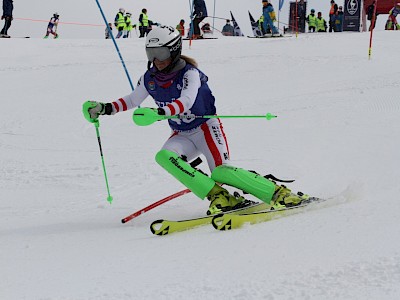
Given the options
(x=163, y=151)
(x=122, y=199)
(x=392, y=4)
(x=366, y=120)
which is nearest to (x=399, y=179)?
(x=163, y=151)

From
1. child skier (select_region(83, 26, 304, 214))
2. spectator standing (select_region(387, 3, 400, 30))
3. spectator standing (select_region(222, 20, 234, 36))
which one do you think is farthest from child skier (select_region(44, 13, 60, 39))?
child skier (select_region(83, 26, 304, 214))

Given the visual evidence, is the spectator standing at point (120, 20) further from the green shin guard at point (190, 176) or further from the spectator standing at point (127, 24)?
the green shin guard at point (190, 176)

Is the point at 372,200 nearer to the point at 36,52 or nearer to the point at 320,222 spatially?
the point at 320,222

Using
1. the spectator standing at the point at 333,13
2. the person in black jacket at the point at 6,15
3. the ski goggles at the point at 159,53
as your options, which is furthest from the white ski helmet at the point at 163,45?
the spectator standing at the point at 333,13

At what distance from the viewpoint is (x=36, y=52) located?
18.1 m

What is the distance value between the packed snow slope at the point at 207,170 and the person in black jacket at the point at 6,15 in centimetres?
540

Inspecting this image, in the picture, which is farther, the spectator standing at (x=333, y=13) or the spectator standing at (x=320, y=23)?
the spectator standing at (x=320, y=23)

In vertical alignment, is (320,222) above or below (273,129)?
above

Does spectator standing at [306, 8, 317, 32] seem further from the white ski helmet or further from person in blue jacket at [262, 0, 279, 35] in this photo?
the white ski helmet

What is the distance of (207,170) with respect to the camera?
7.21 metres

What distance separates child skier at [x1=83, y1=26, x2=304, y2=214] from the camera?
4398 mm

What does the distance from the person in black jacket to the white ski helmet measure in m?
18.2

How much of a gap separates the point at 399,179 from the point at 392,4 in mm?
23324

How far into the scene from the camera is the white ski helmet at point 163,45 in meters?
4.41
